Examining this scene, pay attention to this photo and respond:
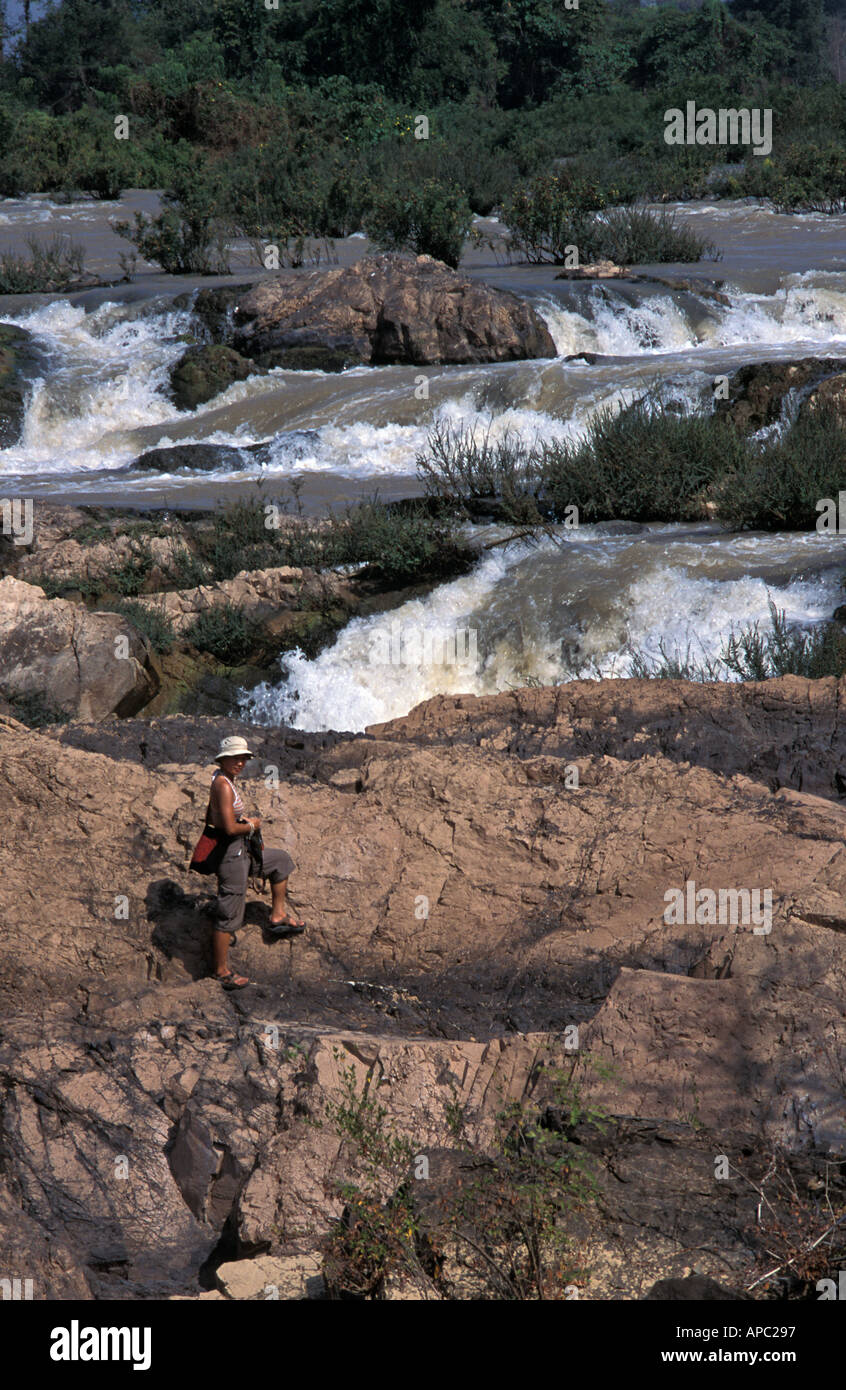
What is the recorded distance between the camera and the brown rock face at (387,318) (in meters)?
15.2

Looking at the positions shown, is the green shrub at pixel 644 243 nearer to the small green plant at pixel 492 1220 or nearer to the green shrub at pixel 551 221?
the green shrub at pixel 551 221

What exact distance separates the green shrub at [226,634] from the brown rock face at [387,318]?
7.22 meters

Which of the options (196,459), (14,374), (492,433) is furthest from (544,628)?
(14,374)

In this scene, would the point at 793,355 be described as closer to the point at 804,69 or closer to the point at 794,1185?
the point at 794,1185

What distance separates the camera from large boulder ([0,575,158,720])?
801 centimetres

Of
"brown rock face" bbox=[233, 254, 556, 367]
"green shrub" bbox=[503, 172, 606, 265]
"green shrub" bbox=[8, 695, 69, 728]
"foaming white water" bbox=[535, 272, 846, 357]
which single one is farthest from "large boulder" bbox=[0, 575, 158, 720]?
"green shrub" bbox=[503, 172, 606, 265]

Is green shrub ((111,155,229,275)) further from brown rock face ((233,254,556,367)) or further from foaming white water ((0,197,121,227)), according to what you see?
foaming white water ((0,197,121,227))

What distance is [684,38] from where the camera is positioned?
35.5 m

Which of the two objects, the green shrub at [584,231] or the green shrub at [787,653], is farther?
the green shrub at [584,231]

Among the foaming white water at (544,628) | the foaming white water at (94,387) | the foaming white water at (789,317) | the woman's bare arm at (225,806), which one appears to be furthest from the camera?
the foaming white water at (789,317)

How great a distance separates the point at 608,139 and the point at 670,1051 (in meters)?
28.3

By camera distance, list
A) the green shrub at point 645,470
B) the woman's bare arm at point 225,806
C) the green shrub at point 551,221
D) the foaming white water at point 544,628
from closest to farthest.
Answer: the woman's bare arm at point 225,806
the foaming white water at point 544,628
the green shrub at point 645,470
the green shrub at point 551,221

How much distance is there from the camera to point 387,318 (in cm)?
1558

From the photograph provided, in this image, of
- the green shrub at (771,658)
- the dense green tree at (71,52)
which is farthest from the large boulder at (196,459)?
the dense green tree at (71,52)
